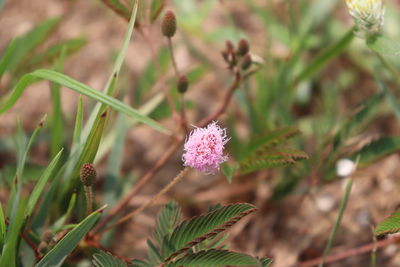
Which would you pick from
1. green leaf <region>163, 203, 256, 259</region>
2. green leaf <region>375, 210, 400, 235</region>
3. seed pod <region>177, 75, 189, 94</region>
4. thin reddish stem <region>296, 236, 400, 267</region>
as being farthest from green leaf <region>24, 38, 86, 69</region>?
green leaf <region>375, 210, 400, 235</region>

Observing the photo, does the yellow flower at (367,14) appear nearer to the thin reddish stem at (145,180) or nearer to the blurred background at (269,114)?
the blurred background at (269,114)

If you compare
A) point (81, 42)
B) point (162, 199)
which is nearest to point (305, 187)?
point (162, 199)

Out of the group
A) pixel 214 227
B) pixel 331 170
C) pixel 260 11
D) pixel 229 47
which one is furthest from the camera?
pixel 260 11

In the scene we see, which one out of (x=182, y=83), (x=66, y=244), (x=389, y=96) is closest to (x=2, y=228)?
(x=66, y=244)

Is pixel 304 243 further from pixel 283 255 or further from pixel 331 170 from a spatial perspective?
pixel 331 170

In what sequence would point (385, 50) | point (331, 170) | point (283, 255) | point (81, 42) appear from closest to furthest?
point (385, 50), point (331, 170), point (283, 255), point (81, 42)

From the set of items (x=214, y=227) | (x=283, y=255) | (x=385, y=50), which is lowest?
(x=214, y=227)
